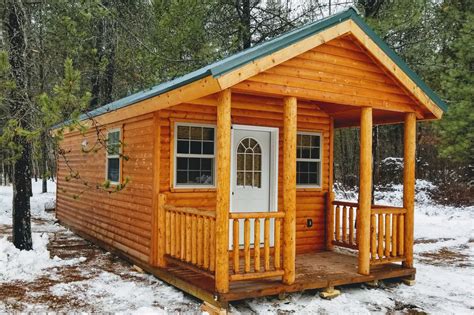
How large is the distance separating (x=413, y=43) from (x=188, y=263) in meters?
9.02

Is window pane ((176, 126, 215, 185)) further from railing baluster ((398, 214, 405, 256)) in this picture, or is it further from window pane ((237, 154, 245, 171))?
railing baluster ((398, 214, 405, 256))

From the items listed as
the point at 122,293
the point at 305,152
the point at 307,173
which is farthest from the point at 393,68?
the point at 122,293

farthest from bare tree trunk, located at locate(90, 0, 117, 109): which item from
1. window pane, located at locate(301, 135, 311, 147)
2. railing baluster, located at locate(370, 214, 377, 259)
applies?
railing baluster, located at locate(370, 214, 377, 259)

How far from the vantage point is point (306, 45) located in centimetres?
559

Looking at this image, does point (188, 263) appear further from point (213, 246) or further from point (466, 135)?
point (466, 135)

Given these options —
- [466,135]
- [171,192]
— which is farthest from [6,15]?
[466,135]

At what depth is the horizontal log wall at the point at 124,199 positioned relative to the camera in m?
7.09

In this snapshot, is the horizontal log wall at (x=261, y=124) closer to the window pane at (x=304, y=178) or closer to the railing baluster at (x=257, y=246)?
the window pane at (x=304, y=178)

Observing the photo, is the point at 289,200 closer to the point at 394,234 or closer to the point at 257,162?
the point at 257,162

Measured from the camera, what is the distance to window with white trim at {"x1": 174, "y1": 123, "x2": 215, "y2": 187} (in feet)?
22.7

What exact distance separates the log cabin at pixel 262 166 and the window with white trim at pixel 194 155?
0.06 feet

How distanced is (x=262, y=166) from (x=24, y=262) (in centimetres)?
424

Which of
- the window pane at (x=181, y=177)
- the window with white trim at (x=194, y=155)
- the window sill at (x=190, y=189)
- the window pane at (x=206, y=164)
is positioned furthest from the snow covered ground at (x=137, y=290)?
the window pane at (x=206, y=164)

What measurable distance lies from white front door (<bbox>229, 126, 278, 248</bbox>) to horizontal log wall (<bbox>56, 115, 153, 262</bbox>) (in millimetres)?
1404
